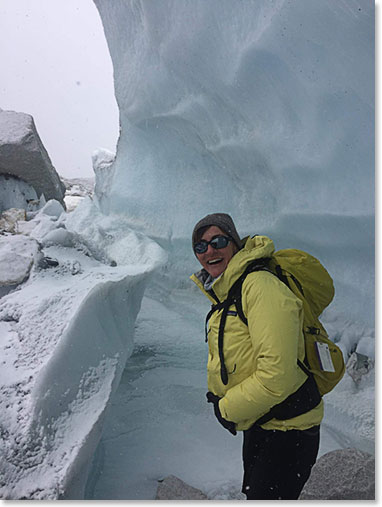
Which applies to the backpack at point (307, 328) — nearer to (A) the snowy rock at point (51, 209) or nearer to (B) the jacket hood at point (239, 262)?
(B) the jacket hood at point (239, 262)

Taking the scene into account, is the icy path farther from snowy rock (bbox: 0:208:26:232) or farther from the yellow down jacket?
snowy rock (bbox: 0:208:26:232)

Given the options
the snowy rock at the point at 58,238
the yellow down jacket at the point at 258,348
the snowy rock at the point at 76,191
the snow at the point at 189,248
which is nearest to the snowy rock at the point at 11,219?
the snow at the point at 189,248

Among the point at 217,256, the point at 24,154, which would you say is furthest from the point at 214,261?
the point at 24,154

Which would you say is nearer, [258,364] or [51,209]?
[258,364]

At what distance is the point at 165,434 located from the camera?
236cm

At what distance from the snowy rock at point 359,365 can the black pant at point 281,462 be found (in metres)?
1.41

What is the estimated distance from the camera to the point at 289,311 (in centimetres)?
104

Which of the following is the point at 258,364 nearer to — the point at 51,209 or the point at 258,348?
the point at 258,348

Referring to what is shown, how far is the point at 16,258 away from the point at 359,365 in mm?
2167

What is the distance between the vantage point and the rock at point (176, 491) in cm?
176

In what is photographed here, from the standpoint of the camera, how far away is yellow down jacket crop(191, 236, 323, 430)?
3.39 ft

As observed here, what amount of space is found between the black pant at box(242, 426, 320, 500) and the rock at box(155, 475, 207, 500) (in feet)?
2.27

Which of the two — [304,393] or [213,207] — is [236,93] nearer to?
[213,207]

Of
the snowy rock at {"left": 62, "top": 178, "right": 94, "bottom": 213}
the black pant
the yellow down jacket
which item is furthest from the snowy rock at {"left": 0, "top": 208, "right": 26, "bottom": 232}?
the black pant
